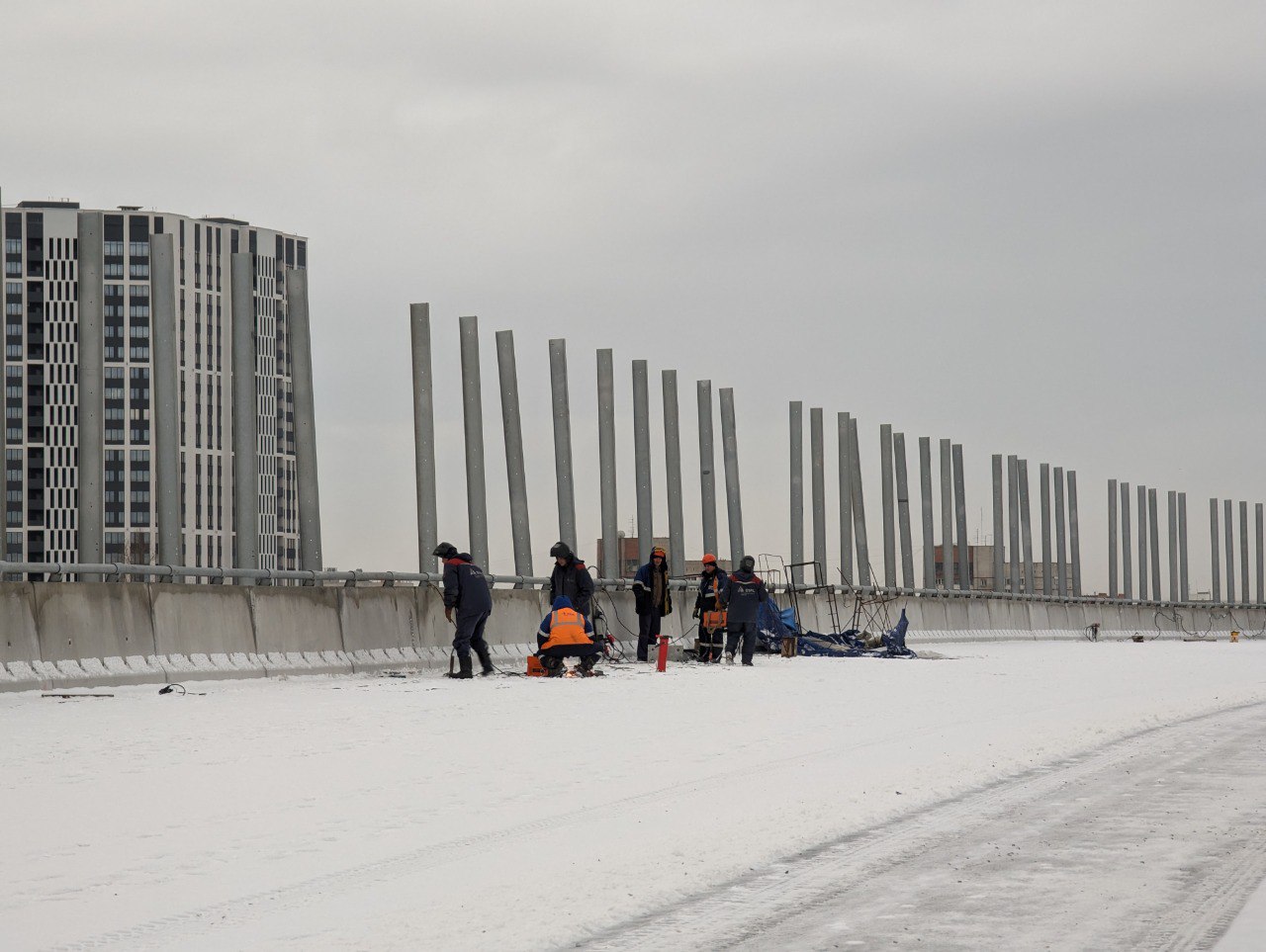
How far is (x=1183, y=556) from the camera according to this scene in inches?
3258

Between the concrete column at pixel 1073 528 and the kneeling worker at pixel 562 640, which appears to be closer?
the kneeling worker at pixel 562 640

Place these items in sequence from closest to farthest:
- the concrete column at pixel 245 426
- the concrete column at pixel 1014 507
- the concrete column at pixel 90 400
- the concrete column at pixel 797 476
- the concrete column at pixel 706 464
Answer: the concrete column at pixel 90 400, the concrete column at pixel 245 426, the concrete column at pixel 706 464, the concrete column at pixel 797 476, the concrete column at pixel 1014 507

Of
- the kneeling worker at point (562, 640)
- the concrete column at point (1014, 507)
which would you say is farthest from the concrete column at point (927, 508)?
the kneeling worker at point (562, 640)

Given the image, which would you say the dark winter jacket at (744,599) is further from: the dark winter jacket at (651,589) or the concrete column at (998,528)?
the concrete column at (998,528)

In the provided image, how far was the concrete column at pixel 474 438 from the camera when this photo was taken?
→ 99.8 ft

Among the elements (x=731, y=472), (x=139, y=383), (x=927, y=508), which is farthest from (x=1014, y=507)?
(x=139, y=383)

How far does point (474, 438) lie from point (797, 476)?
1845 centimetres

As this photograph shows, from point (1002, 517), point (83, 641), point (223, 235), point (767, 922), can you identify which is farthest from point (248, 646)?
point (223, 235)

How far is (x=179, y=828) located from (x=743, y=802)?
124 inches

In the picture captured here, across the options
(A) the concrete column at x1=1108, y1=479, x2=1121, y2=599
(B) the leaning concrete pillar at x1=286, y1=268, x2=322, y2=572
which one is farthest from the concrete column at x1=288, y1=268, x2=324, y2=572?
(A) the concrete column at x1=1108, y1=479, x2=1121, y2=599

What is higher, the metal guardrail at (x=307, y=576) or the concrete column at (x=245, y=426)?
the concrete column at (x=245, y=426)

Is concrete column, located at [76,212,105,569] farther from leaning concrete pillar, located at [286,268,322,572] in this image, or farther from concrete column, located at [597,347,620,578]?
concrete column, located at [597,347,620,578]

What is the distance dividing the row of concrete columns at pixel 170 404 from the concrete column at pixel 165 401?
0.01 meters

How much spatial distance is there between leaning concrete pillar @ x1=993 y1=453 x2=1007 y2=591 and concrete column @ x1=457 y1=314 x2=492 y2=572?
33260 mm
